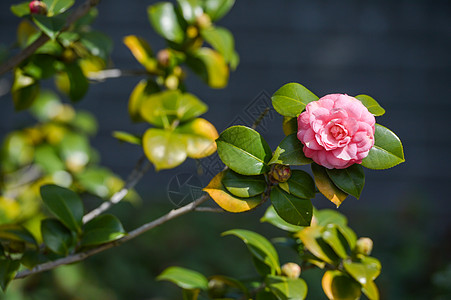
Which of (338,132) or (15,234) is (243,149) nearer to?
(338,132)

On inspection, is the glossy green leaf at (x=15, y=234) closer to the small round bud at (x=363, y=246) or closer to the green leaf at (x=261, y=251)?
the green leaf at (x=261, y=251)

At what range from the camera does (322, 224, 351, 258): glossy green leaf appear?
781 mm

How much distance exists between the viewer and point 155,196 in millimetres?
2979

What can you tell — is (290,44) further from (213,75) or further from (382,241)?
(213,75)

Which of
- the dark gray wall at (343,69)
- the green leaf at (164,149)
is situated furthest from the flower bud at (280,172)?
the dark gray wall at (343,69)

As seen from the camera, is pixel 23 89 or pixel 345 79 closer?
pixel 23 89

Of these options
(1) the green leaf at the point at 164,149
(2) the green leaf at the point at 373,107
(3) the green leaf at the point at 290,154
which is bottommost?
(1) the green leaf at the point at 164,149

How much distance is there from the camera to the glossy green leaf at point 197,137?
83 centimetres

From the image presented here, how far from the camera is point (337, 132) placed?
0.60 meters

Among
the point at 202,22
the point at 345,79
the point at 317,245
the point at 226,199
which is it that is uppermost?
the point at 202,22

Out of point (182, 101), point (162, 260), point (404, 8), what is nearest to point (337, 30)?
point (404, 8)

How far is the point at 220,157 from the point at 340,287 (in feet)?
1.11

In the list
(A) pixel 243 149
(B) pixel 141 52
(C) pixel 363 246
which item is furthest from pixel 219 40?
(C) pixel 363 246

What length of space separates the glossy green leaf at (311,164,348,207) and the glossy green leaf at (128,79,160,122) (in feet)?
1.76
